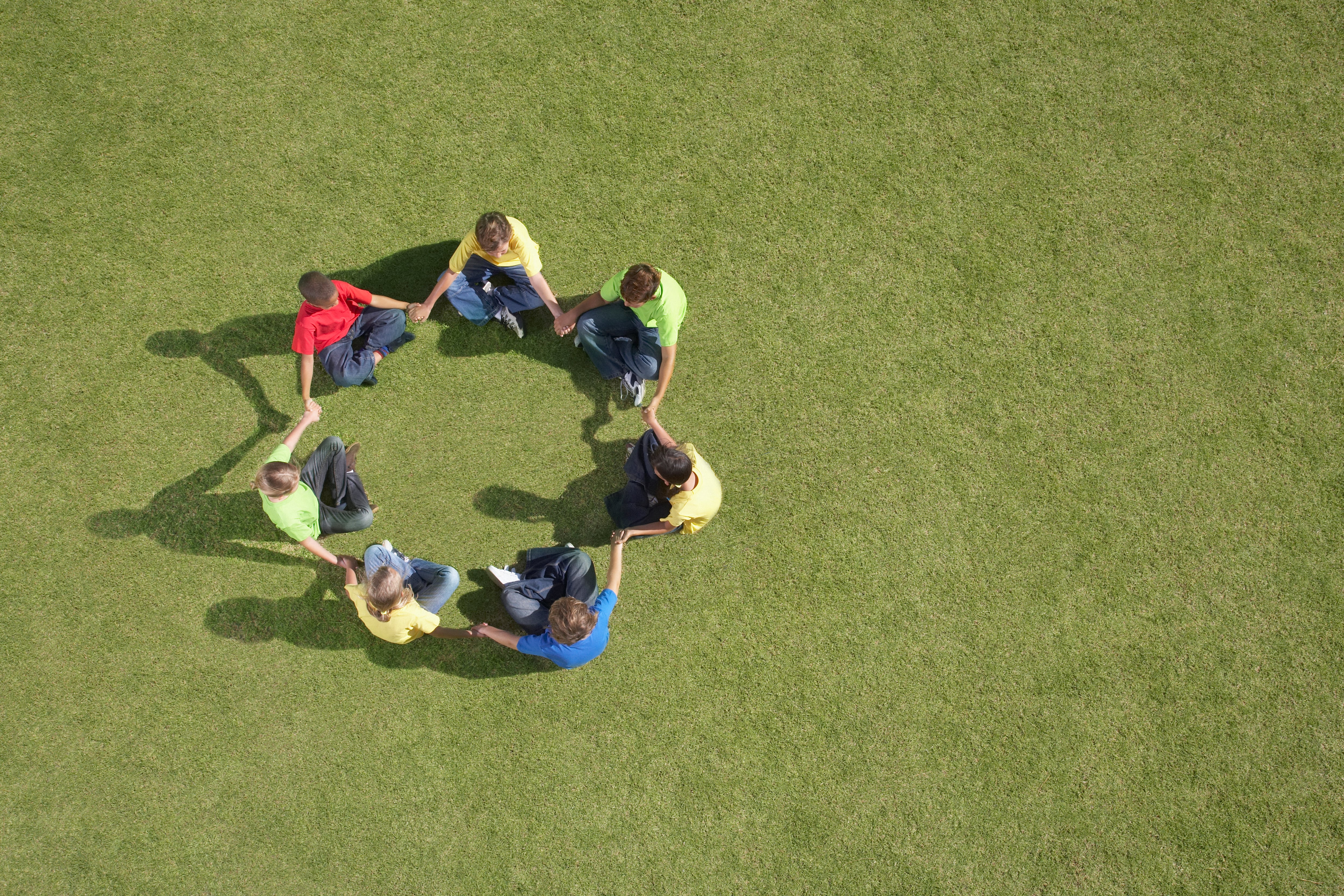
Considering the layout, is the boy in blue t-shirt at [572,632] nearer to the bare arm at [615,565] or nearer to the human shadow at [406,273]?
the bare arm at [615,565]

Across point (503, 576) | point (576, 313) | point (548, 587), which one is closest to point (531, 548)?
point (503, 576)

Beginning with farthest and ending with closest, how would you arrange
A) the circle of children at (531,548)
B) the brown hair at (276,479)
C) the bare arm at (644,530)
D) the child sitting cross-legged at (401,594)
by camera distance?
the bare arm at (644,530) < the circle of children at (531,548) < the child sitting cross-legged at (401,594) < the brown hair at (276,479)

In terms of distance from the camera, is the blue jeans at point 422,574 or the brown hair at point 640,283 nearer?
the brown hair at point 640,283

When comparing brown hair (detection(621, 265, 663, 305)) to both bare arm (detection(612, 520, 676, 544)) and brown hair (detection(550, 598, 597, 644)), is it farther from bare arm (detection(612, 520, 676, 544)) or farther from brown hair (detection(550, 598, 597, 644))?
brown hair (detection(550, 598, 597, 644))

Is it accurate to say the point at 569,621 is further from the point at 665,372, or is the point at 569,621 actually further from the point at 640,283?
the point at 640,283

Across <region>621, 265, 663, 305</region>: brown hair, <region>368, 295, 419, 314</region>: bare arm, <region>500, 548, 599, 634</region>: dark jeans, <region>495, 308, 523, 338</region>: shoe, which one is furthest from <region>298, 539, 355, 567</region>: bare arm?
<region>621, 265, 663, 305</region>: brown hair

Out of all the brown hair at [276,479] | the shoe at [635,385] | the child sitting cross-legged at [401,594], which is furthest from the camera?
the shoe at [635,385]

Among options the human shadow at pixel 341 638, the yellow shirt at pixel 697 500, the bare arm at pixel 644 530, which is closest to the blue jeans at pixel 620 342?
the yellow shirt at pixel 697 500
